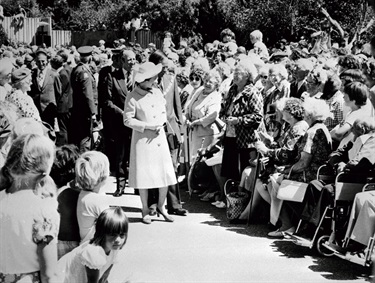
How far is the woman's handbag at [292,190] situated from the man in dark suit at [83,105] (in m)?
4.66

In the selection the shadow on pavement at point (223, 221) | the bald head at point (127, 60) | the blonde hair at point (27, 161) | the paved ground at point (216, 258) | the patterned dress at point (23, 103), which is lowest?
the paved ground at point (216, 258)

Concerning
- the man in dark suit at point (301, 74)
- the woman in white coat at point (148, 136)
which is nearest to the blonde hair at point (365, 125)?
the woman in white coat at point (148, 136)

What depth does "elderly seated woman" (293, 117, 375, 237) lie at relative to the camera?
277 inches

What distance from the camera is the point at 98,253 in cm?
417

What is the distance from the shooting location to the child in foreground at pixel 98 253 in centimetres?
415

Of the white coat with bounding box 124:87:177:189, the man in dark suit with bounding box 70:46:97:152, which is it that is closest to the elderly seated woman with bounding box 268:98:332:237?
the white coat with bounding box 124:87:177:189

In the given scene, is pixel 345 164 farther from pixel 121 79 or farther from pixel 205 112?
pixel 121 79

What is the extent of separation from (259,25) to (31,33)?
16383 millimetres

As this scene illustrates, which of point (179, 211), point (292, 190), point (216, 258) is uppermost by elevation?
point (292, 190)

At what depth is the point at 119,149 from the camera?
35.8 feet

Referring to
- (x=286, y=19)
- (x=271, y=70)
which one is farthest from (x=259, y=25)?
(x=271, y=70)

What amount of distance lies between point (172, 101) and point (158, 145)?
1.08 meters

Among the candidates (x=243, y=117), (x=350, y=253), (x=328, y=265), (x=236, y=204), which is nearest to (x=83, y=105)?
(x=243, y=117)

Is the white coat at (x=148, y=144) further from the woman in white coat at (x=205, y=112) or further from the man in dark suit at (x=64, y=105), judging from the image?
the man in dark suit at (x=64, y=105)
